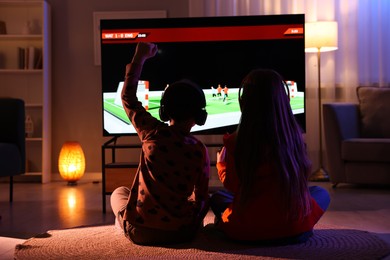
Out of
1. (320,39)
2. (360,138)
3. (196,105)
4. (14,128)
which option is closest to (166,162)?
(196,105)

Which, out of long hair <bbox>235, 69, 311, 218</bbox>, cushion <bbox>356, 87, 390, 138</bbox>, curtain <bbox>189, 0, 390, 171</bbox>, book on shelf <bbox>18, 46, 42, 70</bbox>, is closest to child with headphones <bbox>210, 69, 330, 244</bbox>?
long hair <bbox>235, 69, 311, 218</bbox>

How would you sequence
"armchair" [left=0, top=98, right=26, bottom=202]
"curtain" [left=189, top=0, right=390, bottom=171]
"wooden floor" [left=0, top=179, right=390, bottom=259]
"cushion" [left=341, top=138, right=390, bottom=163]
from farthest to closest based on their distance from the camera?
"curtain" [left=189, top=0, right=390, bottom=171]
"cushion" [left=341, top=138, right=390, bottom=163]
"armchair" [left=0, top=98, right=26, bottom=202]
"wooden floor" [left=0, top=179, right=390, bottom=259]

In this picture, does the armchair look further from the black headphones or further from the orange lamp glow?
the black headphones

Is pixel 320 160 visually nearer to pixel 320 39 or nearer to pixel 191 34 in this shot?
pixel 320 39

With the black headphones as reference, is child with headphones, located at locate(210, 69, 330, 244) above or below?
below

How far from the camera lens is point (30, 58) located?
533 centimetres

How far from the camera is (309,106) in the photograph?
5355 millimetres

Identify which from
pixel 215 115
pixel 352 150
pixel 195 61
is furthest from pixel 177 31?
pixel 352 150

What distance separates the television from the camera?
379 cm

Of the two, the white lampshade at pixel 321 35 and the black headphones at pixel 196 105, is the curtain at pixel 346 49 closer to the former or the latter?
the white lampshade at pixel 321 35

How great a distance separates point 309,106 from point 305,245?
11.0 feet

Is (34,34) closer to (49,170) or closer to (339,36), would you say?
(49,170)

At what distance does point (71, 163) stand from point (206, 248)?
3204mm

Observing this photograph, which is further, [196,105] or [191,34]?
[191,34]
